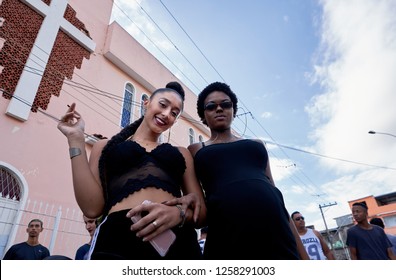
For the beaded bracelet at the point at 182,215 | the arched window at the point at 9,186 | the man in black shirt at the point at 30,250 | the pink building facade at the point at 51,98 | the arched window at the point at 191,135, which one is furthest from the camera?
the arched window at the point at 191,135

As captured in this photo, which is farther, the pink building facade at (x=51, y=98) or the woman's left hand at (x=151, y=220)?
the pink building facade at (x=51, y=98)

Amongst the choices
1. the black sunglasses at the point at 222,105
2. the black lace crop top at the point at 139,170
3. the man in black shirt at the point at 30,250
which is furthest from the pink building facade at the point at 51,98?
the black sunglasses at the point at 222,105

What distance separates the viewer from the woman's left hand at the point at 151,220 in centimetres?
100

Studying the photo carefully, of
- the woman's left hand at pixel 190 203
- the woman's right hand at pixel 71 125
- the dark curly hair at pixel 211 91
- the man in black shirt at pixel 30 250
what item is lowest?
the woman's left hand at pixel 190 203

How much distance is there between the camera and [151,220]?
101cm

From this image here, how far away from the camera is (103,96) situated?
8.13 m

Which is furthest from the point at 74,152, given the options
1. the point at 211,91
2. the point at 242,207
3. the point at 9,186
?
the point at 9,186

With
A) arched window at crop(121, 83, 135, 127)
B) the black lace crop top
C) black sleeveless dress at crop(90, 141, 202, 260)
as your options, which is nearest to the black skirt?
black sleeveless dress at crop(90, 141, 202, 260)

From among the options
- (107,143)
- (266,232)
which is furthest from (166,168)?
(266,232)

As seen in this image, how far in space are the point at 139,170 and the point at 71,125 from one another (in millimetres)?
563

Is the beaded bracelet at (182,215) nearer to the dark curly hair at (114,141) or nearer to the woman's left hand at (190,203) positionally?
the woman's left hand at (190,203)

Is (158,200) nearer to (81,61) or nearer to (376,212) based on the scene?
(81,61)

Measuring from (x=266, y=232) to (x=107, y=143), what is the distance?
112cm

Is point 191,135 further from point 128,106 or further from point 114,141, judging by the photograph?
point 114,141
